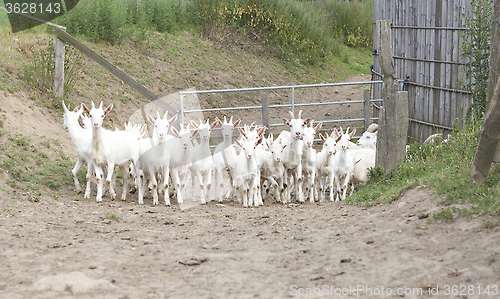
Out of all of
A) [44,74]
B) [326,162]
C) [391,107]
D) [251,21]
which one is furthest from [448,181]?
[251,21]

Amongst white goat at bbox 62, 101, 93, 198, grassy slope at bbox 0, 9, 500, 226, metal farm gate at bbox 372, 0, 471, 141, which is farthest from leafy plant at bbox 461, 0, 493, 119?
white goat at bbox 62, 101, 93, 198

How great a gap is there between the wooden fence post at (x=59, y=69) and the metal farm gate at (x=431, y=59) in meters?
8.57

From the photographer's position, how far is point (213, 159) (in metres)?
10.1

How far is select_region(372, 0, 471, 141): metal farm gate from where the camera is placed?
436 inches

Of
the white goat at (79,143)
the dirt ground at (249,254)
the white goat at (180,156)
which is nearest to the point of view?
the dirt ground at (249,254)

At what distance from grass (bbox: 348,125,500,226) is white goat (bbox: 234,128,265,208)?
1.99 m

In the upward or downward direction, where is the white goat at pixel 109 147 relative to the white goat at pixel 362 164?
upward

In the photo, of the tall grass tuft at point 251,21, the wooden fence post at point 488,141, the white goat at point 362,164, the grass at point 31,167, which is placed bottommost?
the white goat at point 362,164

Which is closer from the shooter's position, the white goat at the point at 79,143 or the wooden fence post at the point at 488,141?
the wooden fence post at the point at 488,141

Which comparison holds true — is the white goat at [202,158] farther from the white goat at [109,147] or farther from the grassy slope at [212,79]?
the grassy slope at [212,79]

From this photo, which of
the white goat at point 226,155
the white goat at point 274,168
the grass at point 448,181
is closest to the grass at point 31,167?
the white goat at point 226,155

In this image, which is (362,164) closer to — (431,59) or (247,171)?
(247,171)

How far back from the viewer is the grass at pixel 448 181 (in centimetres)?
534

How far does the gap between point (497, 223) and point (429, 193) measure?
1560 millimetres
